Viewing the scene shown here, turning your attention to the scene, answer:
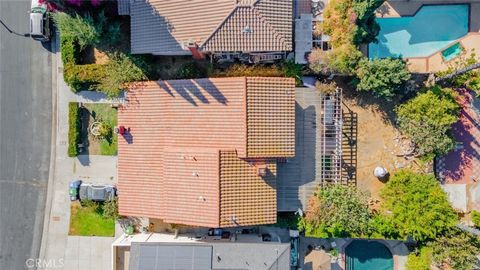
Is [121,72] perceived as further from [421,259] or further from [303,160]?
[421,259]

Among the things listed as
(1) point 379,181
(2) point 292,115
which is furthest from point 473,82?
(2) point 292,115

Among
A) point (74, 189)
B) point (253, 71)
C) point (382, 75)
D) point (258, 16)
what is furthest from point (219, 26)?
point (74, 189)

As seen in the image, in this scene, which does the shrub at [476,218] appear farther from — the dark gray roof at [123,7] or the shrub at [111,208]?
the dark gray roof at [123,7]

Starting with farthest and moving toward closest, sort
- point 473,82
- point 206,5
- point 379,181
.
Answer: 1. point 379,181
2. point 473,82
3. point 206,5

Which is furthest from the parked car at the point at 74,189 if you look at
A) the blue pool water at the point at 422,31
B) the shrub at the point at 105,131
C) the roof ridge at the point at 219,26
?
the blue pool water at the point at 422,31

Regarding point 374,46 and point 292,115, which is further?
point 374,46

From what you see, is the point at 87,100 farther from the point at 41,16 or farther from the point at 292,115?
the point at 292,115

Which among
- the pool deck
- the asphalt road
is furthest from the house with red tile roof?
the asphalt road
